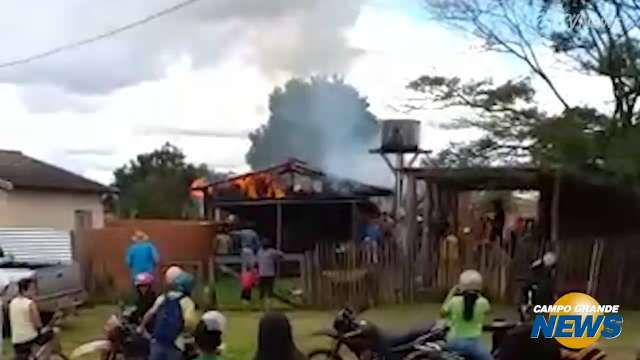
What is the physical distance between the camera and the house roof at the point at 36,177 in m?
33.3

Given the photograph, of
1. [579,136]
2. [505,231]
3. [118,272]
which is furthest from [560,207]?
[118,272]

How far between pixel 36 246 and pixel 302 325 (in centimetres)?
514

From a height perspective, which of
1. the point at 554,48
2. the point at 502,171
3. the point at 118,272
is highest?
the point at 554,48

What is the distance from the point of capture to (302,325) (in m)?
18.4

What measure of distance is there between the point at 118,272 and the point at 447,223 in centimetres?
726

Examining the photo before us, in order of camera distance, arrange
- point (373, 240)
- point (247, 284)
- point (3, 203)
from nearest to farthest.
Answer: point (247, 284), point (373, 240), point (3, 203)

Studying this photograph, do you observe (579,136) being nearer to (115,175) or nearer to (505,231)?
(505,231)

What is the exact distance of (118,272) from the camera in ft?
78.8

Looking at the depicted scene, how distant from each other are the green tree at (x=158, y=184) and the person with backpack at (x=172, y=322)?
1303 inches

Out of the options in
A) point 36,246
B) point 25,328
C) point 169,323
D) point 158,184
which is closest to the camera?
point 169,323

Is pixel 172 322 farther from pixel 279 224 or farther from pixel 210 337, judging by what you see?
pixel 279 224

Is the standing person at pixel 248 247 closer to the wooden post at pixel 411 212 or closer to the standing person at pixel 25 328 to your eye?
the wooden post at pixel 411 212

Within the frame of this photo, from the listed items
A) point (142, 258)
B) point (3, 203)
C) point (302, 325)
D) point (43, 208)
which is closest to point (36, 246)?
point (142, 258)

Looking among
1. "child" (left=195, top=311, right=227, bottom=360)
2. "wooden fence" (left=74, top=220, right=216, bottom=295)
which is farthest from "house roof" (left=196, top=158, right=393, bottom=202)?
"child" (left=195, top=311, right=227, bottom=360)
